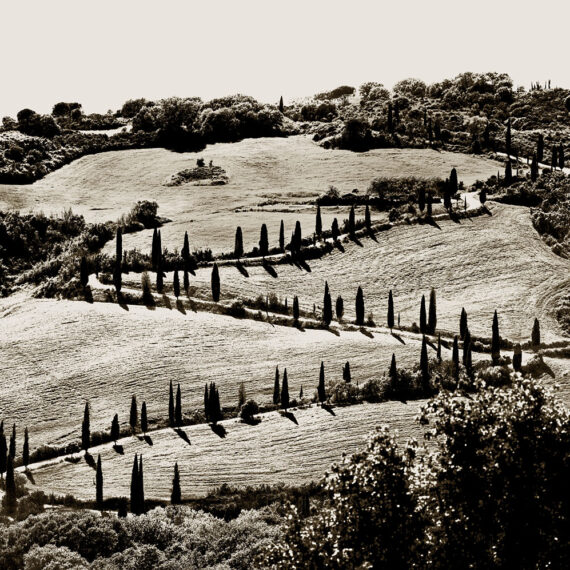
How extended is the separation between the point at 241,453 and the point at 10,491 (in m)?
18.3

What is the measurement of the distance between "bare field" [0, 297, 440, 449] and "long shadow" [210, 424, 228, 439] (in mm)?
5441

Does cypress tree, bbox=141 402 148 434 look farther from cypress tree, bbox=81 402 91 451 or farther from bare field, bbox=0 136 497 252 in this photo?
bare field, bbox=0 136 497 252

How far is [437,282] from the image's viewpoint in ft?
447

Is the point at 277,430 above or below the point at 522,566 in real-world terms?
below

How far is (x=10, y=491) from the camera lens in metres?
85.4

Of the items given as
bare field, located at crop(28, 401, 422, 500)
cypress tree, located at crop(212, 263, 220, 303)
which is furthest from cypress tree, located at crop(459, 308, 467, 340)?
cypress tree, located at crop(212, 263, 220, 303)

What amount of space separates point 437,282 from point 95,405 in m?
48.4

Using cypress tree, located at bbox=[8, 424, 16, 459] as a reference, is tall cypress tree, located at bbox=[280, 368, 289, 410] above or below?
above

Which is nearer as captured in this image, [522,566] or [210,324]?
[522,566]

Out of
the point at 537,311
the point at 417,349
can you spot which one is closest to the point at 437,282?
the point at 537,311

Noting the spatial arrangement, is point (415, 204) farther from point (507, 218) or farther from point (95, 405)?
point (95, 405)

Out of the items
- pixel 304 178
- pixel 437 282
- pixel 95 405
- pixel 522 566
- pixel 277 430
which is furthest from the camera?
pixel 304 178

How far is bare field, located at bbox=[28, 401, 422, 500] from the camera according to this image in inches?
3435

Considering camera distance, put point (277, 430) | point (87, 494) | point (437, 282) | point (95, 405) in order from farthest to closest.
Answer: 1. point (437, 282)
2. point (95, 405)
3. point (277, 430)
4. point (87, 494)
